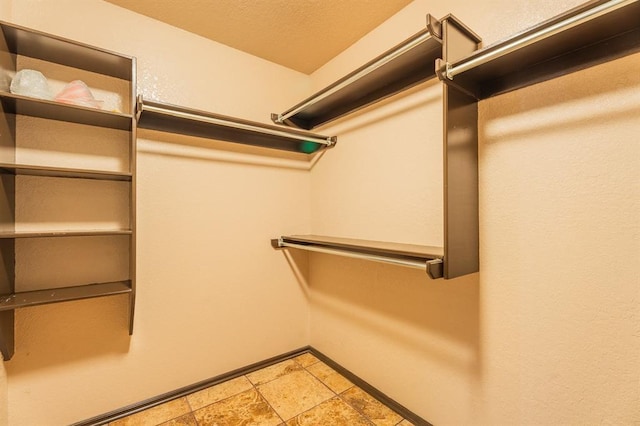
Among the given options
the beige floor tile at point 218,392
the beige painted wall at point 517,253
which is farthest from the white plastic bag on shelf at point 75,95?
the beige floor tile at point 218,392

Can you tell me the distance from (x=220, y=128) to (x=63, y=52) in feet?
2.45

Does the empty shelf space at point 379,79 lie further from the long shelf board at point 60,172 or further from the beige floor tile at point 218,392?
the beige floor tile at point 218,392

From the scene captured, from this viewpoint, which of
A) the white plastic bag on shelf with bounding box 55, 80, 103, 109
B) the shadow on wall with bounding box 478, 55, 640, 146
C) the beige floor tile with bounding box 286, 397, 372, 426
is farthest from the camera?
the beige floor tile with bounding box 286, 397, 372, 426

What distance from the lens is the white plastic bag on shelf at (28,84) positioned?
3.81 ft

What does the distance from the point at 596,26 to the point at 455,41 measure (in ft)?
1.30

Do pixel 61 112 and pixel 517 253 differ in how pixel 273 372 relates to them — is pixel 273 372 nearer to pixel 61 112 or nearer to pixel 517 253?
pixel 517 253

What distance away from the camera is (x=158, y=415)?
4.85 feet

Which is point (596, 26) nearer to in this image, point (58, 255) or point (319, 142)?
point (319, 142)

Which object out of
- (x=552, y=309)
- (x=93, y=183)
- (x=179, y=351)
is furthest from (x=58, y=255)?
(x=552, y=309)

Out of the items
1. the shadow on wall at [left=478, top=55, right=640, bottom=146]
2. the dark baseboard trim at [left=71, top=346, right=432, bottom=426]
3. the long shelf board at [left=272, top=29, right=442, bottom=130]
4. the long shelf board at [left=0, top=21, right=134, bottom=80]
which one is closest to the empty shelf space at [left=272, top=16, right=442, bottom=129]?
the long shelf board at [left=272, top=29, right=442, bottom=130]

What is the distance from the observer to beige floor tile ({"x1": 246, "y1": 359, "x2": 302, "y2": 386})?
179 cm

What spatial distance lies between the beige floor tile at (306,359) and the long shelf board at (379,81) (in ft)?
5.66

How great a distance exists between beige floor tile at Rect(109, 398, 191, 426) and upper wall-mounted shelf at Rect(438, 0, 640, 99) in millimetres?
2034

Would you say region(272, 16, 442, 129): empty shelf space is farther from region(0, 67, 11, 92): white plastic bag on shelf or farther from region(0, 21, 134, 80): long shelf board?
region(0, 67, 11, 92): white plastic bag on shelf
